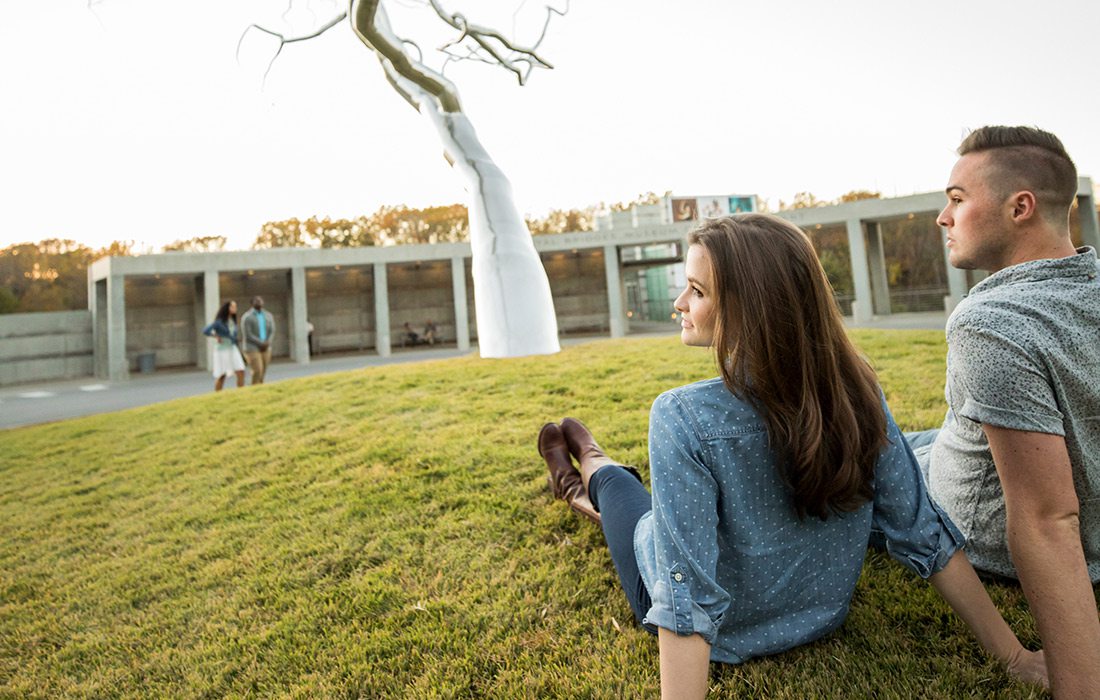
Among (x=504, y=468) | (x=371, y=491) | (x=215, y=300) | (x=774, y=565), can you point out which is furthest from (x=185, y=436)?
(x=215, y=300)

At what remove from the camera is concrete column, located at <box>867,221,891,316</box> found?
25625 mm

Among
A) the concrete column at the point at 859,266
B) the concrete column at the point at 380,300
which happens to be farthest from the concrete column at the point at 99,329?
the concrete column at the point at 859,266

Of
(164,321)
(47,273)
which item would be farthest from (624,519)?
(47,273)

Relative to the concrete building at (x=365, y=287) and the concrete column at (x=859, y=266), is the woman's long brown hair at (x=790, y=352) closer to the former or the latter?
the concrete building at (x=365, y=287)

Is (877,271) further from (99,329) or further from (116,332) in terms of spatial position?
(99,329)

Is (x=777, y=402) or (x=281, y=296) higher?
(x=281, y=296)

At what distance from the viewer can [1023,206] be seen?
1591 millimetres

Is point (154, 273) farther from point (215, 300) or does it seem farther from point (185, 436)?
point (185, 436)

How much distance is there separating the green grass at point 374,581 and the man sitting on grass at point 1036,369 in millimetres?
375

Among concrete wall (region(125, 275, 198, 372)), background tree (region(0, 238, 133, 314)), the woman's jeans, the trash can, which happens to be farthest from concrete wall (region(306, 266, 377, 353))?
the woman's jeans

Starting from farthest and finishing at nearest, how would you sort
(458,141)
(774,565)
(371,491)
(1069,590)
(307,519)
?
(458,141)
(371,491)
(307,519)
(774,565)
(1069,590)

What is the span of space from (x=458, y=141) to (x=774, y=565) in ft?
12.6

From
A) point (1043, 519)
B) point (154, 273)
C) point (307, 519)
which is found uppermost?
point (154, 273)

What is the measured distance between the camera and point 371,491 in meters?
4.05
